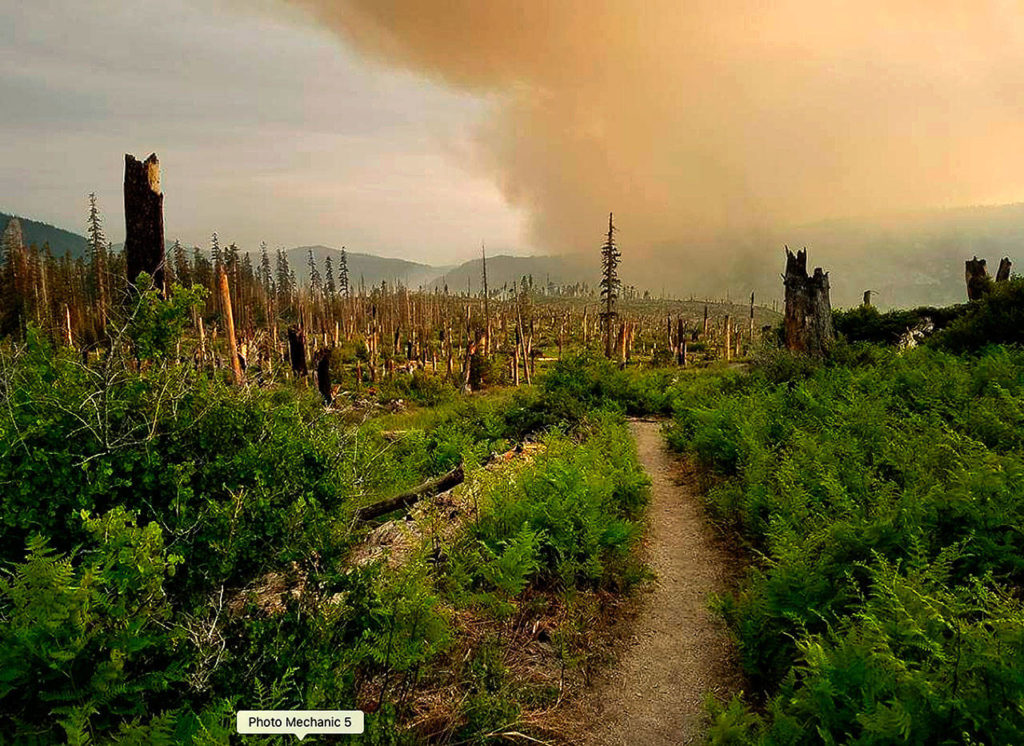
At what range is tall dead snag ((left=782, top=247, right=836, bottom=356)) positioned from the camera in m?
17.7

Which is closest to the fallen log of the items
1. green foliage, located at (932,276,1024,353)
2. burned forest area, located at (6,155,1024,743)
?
burned forest area, located at (6,155,1024,743)

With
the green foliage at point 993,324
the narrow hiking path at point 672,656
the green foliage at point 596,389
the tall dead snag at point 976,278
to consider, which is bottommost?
the narrow hiking path at point 672,656

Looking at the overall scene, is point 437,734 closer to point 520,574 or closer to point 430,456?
point 520,574

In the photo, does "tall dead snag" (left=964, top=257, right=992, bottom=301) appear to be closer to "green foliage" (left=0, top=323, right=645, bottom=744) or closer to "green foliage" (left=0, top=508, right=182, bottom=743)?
"green foliage" (left=0, top=323, right=645, bottom=744)

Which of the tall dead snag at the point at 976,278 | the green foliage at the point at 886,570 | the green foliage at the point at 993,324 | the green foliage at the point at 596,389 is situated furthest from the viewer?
the tall dead snag at the point at 976,278

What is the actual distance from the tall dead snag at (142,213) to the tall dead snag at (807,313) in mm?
17522

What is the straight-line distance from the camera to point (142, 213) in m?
8.33

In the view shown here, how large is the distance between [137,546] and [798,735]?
3.72 metres

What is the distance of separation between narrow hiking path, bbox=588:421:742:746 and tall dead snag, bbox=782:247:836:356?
1207cm

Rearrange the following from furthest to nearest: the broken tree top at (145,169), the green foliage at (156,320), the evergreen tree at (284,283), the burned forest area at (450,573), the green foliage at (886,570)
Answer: the evergreen tree at (284,283)
the broken tree top at (145,169)
the green foliage at (156,320)
the burned forest area at (450,573)
the green foliage at (886,570)

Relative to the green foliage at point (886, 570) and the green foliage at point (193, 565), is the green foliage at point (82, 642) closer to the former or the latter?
the green foliage at point (193, 565)

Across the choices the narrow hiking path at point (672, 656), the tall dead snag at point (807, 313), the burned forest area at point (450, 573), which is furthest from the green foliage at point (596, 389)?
the narrow hiking path at point (672, 656)

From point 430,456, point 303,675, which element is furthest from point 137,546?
point 430,456

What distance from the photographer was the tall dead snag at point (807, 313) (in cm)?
1769
